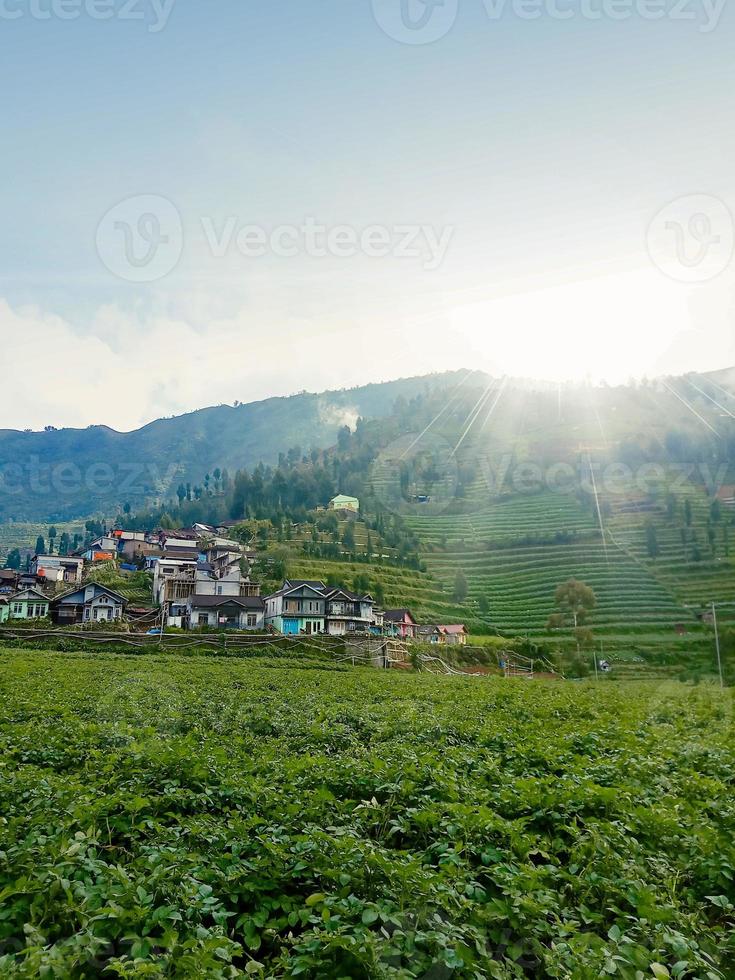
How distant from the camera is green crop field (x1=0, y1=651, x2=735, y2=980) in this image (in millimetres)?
3521

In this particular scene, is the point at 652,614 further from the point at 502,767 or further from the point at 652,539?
the point at 502,767

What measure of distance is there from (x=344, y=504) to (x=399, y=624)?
4652 centimetres

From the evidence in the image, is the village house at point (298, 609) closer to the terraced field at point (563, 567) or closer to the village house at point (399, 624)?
the village house at point (399, 624)

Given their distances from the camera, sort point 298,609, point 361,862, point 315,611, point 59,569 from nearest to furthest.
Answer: point 361,862
point 298,609
point 315,611
point 59,569

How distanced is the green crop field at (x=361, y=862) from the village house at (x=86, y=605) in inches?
2257

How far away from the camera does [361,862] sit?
453cm

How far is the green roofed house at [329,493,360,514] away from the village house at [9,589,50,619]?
52560mm

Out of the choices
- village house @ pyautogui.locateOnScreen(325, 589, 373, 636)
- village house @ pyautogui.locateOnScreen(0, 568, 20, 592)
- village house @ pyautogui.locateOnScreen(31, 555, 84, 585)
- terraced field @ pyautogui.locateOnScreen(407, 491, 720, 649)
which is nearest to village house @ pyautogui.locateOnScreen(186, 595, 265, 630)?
village house @ pyautogui.locateOnScreen(325, 589, 373, 636)

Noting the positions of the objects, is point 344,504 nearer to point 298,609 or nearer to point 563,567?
point 563,567

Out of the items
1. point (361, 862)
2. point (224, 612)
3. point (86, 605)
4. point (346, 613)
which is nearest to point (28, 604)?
point (86, 605)

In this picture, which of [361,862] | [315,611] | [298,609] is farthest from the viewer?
[315,611]

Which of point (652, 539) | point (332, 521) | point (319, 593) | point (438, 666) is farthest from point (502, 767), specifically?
point (332, 521)

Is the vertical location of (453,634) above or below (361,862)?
below

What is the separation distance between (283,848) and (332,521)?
321 feet
